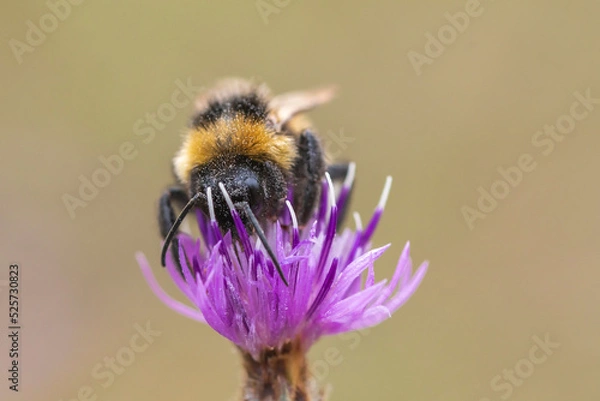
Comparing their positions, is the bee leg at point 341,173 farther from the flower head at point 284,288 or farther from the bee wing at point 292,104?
the flower head at point 284,288

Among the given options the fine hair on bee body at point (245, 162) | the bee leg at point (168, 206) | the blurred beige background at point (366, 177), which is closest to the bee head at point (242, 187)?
the fine hair on bee body at point (245, 162)

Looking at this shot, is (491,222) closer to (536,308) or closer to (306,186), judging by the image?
(536,308)

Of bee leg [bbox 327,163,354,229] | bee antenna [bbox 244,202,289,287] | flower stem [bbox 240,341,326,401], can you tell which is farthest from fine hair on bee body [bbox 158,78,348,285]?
flower stem [bbox 240,341,326,401]

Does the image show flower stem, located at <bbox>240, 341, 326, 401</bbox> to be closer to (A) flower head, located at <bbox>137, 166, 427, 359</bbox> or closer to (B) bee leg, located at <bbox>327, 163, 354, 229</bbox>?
(A) flower head, located at <bbox>137, 166, 427, 359</bbox>

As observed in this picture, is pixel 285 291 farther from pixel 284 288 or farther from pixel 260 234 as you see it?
pixel 260 234

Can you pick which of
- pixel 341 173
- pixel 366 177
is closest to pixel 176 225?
pixel 341 173

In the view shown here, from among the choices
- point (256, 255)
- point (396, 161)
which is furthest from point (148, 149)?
point (256, 255)
